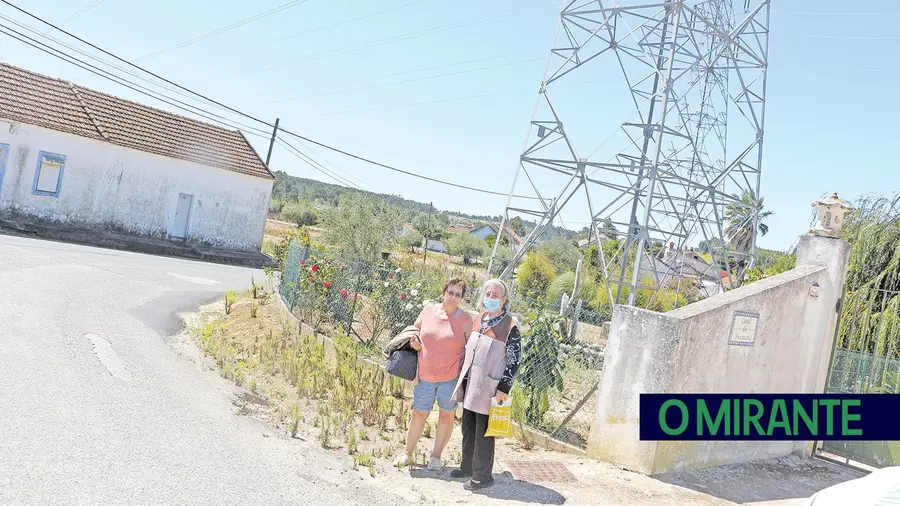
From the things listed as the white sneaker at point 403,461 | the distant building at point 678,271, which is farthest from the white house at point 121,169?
the white sneaker at point 403,461

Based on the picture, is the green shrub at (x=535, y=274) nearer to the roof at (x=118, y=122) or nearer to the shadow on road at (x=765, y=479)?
the roof at (x=118, y=122)

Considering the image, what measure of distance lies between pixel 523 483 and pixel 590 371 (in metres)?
4.05

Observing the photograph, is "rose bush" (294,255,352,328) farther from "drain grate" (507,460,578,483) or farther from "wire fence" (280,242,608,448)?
"drain grate" (507,460,578,483)

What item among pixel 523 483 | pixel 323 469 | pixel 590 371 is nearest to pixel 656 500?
pixel 523 483

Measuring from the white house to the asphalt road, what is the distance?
14.9m

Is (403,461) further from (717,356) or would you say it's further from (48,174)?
(48,174)

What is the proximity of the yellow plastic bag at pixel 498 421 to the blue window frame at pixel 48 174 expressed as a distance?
22.6 meters

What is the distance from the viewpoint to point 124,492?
4.43 m

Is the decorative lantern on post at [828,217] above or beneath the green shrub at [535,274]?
above

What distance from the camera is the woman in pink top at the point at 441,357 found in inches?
230

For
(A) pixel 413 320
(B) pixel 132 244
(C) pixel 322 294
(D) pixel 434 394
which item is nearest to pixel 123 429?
(D) pixel 434 394

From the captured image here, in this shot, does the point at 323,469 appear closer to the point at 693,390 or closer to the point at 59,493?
the point at 59,493

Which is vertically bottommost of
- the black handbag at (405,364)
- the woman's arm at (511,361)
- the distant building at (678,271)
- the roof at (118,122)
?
the black handbag at (405,364)

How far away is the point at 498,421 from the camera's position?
216 inches
